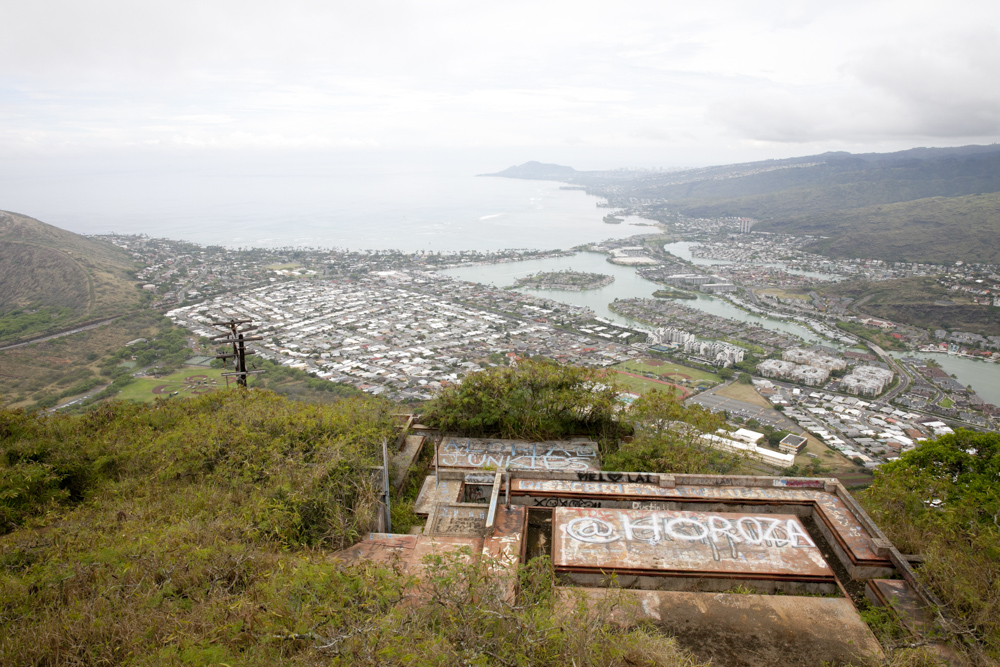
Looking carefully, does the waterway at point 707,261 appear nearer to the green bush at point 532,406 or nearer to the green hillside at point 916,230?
the green hillside at point 916,230

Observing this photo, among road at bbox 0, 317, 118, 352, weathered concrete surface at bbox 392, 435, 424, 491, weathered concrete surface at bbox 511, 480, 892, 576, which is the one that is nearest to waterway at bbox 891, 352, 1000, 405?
weathered concrete surface at bbox 511, 480, 892, 576

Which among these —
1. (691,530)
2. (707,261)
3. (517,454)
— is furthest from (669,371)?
(707,261)

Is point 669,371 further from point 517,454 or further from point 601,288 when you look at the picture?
point 601,288

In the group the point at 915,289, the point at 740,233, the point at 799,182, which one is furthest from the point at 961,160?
the point at 915,289

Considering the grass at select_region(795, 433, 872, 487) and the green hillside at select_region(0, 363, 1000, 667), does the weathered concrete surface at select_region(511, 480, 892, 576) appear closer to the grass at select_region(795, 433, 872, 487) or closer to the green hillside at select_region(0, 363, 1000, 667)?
the green hillside at select_region(0, 363, 1000, 667)

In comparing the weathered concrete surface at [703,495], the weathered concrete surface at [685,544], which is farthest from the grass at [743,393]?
the weathered concrete surface at [685,544]

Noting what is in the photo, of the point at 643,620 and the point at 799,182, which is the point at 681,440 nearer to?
the point at 643,620
